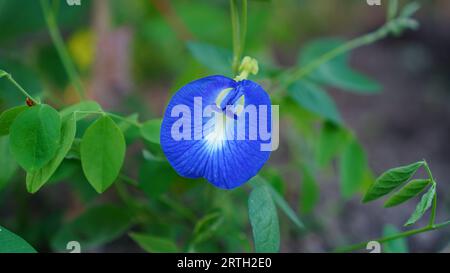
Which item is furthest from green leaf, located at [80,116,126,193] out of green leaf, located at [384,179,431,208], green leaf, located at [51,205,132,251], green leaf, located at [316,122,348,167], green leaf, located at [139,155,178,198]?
green leaf, located at [316,122,348,167]

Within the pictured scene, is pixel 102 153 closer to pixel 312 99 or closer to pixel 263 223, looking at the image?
pixel 263 223

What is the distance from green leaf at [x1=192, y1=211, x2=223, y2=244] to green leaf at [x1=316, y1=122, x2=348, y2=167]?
350mm

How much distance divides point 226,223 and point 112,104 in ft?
1.65

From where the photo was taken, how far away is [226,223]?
1327 mm

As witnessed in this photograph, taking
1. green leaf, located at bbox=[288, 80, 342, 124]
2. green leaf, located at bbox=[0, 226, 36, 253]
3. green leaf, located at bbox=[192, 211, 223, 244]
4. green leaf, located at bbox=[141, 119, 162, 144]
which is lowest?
green leaf, located at bbox=[0, 226, 36, 253]

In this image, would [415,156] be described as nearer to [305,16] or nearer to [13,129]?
[305,16]

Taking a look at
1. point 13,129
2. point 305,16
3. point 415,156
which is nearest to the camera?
point 13,129

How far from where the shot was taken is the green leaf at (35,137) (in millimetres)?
933

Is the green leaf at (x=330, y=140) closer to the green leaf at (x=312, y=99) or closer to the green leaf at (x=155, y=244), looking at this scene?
the green leaf at (x=312, y=99)

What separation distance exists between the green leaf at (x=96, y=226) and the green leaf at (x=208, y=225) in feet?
0.66

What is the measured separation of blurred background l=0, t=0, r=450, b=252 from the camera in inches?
51.6

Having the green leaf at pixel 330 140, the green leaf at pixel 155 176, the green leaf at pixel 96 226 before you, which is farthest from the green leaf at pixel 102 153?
the green leaf at pixel 330 140

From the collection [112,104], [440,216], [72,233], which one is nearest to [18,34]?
[112,104]

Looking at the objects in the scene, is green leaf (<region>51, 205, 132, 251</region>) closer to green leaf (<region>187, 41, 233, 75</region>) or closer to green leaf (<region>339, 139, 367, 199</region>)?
green leaf (<region>187, 41, 233, 75</region>)
